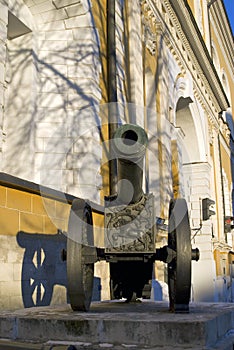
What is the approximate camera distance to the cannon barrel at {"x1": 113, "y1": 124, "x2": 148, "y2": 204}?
12.0 ft

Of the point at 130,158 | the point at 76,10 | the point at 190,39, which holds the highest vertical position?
the point at 190,39

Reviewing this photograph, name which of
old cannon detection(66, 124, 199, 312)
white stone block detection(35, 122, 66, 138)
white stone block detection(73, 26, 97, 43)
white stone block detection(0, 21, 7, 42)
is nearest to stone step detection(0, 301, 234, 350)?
old cannon detection(66, 124, 199, 312)

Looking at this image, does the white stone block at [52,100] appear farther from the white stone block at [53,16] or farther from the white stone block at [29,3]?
the white stone block at [29,3]

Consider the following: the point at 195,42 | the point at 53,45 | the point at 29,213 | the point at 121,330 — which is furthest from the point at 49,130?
the point at 195,42

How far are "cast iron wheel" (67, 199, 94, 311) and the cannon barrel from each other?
1.23 ft

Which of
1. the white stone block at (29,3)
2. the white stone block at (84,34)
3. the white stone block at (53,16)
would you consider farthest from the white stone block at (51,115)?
the white stone block at (29,3)

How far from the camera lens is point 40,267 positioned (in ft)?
16.8

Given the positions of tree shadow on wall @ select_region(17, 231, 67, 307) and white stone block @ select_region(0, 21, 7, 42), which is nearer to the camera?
tree shadow on wall @ select_region(17, 231, 67, 307)

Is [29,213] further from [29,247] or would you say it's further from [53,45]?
[53,45]

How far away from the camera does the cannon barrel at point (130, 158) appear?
366 centimetres

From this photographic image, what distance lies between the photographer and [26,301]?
16.0ft

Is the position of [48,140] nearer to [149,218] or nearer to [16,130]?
[16,130]

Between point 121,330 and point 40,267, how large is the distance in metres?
2.26

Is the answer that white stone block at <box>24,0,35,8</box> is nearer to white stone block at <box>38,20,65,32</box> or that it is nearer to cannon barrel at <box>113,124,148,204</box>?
white stone block at <box>38,20,65,32</box>
